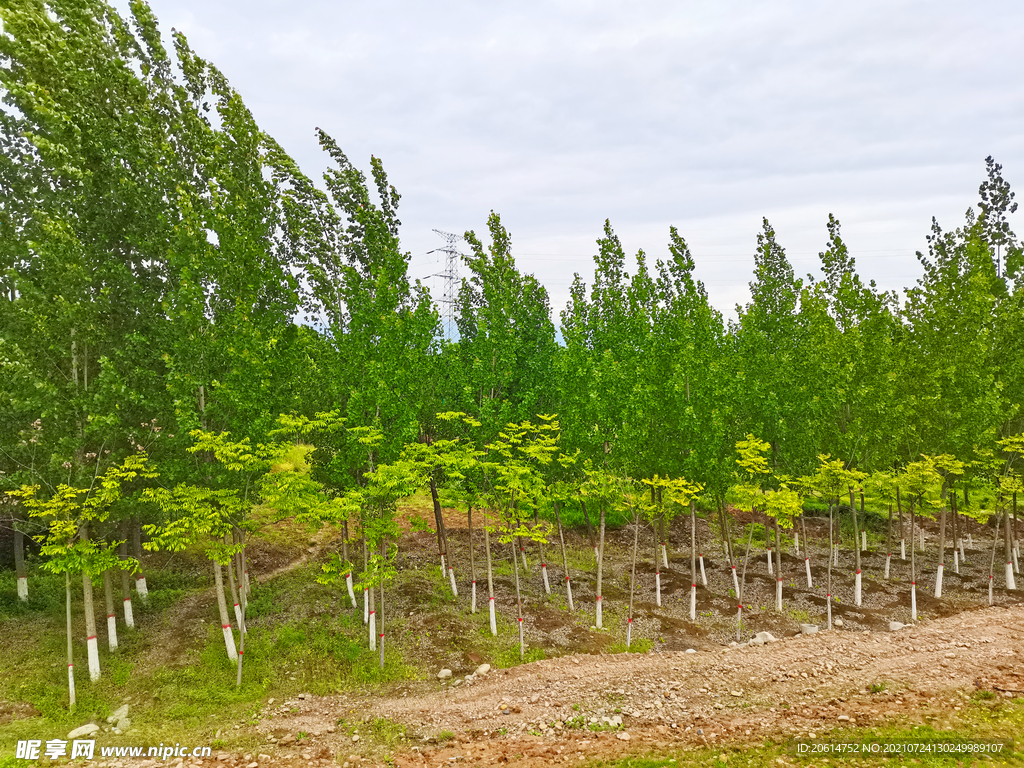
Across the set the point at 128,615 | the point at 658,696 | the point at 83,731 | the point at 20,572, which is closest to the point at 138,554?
the point at 128,615

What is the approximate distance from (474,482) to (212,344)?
36.2ft

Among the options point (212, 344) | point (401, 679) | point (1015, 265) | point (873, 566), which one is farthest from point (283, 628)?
point (1015, 265)

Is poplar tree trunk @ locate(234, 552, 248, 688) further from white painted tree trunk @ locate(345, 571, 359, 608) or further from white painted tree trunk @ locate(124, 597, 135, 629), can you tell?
white painted tree trunk @ locate(124, 597, 135, 629)

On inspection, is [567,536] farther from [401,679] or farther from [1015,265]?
[1015,265]

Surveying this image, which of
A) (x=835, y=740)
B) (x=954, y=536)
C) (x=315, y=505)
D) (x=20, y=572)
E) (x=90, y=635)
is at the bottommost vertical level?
(x=954, y=536)

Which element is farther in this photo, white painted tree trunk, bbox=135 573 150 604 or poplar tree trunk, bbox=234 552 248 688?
white painted tree trunk, bbox=135 573 150 604

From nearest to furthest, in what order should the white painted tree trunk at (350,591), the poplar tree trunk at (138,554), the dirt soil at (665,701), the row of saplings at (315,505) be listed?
the dirt soil at (665,701), the row of saplings at (315,505), the poplar tree trunk at (138,554), the white painted tree trunk at (350,591)

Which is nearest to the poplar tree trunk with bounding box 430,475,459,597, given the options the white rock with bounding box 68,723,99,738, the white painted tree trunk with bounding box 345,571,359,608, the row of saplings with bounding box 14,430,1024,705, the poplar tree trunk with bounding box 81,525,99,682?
the row of saplings with bounding box 14,430,1024,705

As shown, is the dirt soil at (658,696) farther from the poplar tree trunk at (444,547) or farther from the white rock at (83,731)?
the white rock at (83,731)

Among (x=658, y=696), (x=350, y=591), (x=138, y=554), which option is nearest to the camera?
(x=658, y=696)

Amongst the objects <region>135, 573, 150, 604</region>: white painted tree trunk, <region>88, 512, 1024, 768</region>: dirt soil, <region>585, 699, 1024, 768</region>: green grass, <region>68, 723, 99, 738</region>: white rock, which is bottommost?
<region>88, 512, 1024, 768</region>: dirt soil

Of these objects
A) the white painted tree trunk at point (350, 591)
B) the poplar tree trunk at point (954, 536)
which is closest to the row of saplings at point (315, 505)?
the white painted tree trunk at point (350, 591)

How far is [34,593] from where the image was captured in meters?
21.1

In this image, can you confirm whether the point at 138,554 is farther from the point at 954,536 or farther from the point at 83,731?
the point at 954,536
